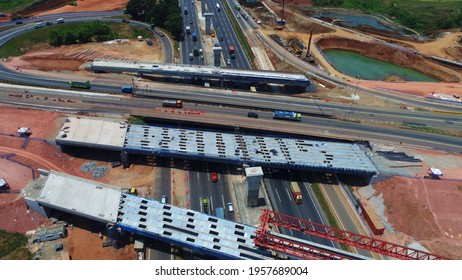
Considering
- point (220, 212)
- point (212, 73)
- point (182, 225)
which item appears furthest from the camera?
point (212, 73)

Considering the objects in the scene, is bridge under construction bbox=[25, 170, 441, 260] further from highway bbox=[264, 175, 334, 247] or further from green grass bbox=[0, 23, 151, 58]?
green grass bbox=[0, 23, 151, 58]

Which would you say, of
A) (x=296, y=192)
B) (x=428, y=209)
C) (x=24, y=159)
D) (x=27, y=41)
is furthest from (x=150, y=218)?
(x=27, y=41)

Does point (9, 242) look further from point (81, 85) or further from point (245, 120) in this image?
point (245, 120)

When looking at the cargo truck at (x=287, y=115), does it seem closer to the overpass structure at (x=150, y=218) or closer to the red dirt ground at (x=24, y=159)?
the overpass structure at (x=150, y=218)

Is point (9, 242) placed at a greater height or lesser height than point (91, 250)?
greater

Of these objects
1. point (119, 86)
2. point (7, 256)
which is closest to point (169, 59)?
point (119, 86)

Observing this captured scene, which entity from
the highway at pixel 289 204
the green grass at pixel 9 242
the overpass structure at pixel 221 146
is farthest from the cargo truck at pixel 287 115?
the green grass at pixel 9 242

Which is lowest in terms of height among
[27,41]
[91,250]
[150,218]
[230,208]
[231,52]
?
[91,250]

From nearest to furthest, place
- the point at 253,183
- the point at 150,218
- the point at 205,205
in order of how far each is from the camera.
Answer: the point at 150,218, the point at 253,183, the point at 205,205
